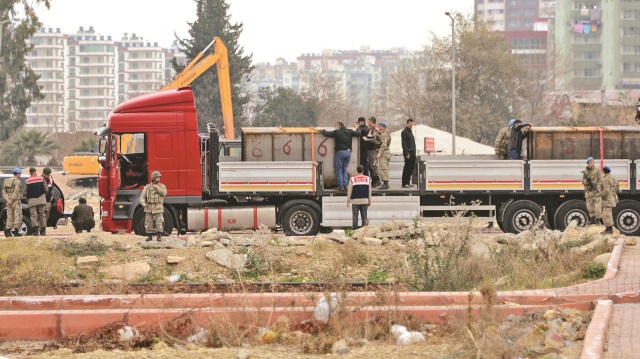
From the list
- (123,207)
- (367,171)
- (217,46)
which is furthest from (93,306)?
(217,46)

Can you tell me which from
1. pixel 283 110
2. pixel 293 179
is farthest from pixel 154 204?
pixel 283 110

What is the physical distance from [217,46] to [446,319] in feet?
108

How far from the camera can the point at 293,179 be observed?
26.3 m

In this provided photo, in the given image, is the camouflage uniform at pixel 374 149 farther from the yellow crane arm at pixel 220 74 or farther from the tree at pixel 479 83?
the tree at pixel 479 83

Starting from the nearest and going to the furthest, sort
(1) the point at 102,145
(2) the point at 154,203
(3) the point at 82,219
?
(2) the point at 154,203 < (1) the point at 102,145 < (3) the point at 82,219

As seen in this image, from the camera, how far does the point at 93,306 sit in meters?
13.8

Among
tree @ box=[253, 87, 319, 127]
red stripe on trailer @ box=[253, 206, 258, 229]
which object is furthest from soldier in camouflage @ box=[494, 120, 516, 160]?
tree @ box=[253, 87, 319, 127]

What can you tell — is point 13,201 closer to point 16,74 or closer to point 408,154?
point 408,154

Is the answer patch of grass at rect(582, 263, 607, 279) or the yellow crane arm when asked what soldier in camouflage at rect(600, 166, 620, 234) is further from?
the yellow crane arm

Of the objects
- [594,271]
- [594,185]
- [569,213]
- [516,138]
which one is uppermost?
[516,138]

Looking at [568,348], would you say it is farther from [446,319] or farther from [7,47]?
[7,47]

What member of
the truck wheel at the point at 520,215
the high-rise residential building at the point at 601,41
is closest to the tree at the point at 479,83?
the truck wheel at the point at 520,215

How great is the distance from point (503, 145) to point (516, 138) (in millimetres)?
620

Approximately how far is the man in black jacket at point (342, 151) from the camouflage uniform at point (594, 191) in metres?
5.35
